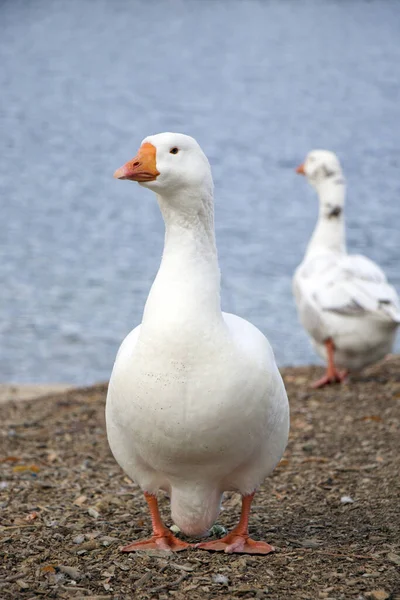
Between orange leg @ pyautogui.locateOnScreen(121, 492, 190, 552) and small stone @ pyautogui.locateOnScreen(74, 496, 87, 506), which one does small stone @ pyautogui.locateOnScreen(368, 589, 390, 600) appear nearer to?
orange leg @ pyautogui.locateOnScreen(121, 492, 190, 552)

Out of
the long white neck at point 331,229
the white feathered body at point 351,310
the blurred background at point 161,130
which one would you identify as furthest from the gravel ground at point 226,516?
the blurred background at point 161,130

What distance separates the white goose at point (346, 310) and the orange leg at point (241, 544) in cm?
425

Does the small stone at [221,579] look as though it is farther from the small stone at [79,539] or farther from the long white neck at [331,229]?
the long white neck at [331,229]

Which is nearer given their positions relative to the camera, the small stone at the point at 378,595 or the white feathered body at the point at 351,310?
the small stone at the point at 378,595

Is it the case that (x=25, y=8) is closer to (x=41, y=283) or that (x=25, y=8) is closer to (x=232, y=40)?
(x=232, y=40)

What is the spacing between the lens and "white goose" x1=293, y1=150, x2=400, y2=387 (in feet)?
27.2

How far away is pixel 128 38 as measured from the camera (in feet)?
141

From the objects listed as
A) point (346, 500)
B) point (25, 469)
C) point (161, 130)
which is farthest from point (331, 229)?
point (161, 130)

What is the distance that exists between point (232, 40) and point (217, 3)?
484cm

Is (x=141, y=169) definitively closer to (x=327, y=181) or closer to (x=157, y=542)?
(x=157, y=542)

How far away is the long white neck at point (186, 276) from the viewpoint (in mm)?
3709

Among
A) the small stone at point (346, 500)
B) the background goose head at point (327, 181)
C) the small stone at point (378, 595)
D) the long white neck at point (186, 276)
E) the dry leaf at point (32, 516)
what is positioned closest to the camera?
the small stone at point (378, 595)

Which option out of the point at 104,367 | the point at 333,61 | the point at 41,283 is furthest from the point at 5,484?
the point at 333,61

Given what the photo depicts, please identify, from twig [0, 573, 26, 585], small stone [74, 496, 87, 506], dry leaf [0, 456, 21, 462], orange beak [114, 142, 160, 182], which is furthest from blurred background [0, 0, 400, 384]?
orange beak [114, 142, 160, 182]
